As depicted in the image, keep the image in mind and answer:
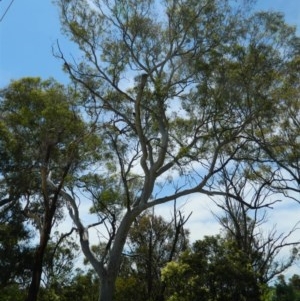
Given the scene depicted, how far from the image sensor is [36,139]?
1475 centimetres

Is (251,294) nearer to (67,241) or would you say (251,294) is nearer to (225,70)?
(225,70)

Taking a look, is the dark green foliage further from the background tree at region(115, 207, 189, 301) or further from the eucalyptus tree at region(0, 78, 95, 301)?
the background tree at region(115, 207, 189, 301)

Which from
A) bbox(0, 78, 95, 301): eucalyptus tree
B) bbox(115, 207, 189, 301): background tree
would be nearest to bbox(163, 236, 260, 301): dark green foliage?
bbox(0, 78, 95, 301): eucalyptus tree

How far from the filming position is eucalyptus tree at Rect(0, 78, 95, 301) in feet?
47.0

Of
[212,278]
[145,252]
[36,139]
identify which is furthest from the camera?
[145,252]

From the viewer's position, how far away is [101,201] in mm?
14391

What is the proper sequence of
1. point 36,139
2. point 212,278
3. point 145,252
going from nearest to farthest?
1. point 212,278
2. point 36,139
3. point 145,252

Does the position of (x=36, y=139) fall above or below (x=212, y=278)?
above

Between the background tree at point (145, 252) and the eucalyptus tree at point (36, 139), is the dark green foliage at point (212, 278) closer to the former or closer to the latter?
the eucalyptus tree at point (36, 139)

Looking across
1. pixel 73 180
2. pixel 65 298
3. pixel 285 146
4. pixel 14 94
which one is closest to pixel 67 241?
pixel 65 298

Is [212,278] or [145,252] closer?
[212,278]

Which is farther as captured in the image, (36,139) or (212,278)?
(36,139)

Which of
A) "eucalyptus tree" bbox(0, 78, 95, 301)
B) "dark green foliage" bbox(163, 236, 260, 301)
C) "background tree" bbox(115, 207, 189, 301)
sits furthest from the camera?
"background tree" bbox(115, 207, 189, 301)

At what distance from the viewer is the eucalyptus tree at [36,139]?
14.3 metres
